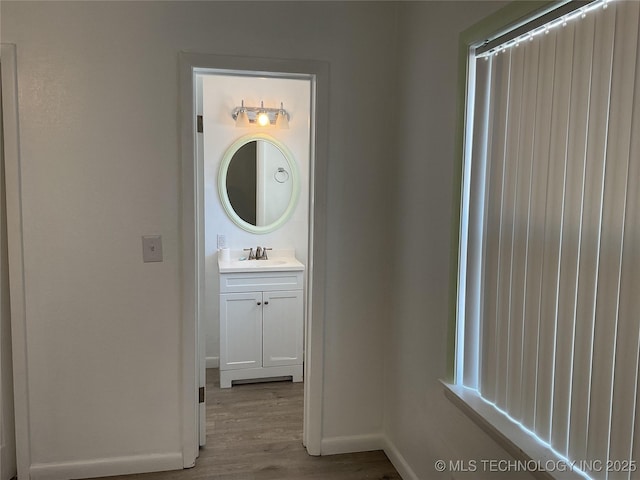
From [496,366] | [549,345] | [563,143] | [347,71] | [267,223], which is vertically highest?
[347,71]

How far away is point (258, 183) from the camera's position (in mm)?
3730

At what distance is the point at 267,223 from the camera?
3771 mm

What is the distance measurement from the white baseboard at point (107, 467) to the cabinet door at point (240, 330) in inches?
40.1

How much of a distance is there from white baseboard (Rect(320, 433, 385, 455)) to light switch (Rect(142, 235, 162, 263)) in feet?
4.26

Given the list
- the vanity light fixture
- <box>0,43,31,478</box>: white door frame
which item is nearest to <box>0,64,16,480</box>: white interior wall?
<box>0,43,31,478</box>: white door frame

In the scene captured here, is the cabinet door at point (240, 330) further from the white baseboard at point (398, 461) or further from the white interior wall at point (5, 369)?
the white interior wall at point (5, 369)

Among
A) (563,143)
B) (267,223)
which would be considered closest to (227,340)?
(267,223)

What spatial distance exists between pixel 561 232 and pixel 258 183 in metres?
2.69

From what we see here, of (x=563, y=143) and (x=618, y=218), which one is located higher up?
(x=563, y=143)

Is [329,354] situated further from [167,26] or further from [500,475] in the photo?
[167,26]

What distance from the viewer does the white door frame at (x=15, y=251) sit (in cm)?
210

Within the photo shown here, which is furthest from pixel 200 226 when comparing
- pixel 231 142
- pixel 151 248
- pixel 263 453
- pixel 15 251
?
pixel 231 142

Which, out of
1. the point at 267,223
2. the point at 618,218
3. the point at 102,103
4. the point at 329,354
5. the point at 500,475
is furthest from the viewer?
the point at 267,223

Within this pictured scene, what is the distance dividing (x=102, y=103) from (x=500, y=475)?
2.20 meters
